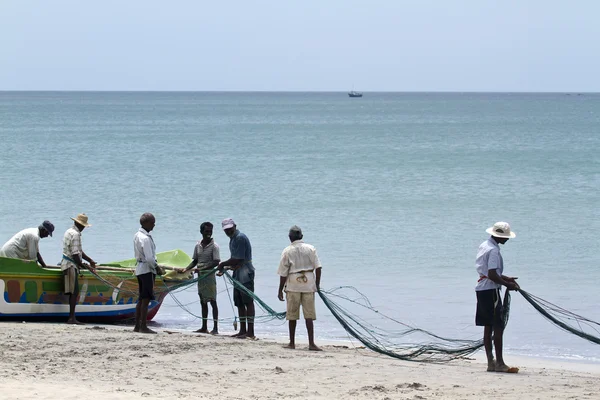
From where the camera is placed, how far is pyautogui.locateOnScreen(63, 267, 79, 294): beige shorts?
10.7m

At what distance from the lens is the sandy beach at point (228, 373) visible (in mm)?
7293

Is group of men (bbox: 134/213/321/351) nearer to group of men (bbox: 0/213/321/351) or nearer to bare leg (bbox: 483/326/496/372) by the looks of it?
group of men (bbox: 0/213/321/351)

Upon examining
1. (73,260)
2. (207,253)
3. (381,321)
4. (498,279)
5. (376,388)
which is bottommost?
(376,388)

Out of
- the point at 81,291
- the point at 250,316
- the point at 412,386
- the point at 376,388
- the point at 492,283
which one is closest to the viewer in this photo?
the point at 376,388

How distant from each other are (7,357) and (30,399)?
1.70m

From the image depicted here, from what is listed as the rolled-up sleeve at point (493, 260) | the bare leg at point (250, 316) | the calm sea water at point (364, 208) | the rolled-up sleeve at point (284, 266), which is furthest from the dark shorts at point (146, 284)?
the rolled-up sleeve at point (493, 260)

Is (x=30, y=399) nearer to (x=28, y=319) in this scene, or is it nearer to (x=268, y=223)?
(x=28, y=319)

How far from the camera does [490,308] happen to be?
27.5 feet

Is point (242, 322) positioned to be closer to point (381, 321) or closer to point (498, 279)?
point (381, 321)

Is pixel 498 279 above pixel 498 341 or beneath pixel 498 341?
above

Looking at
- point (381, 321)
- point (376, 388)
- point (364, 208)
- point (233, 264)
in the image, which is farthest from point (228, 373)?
point (364, 208)

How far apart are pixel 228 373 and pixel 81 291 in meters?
3.71

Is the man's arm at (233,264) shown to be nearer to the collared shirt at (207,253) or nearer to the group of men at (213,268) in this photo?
the group of men at (213,268)

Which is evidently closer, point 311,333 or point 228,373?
point 228,373
